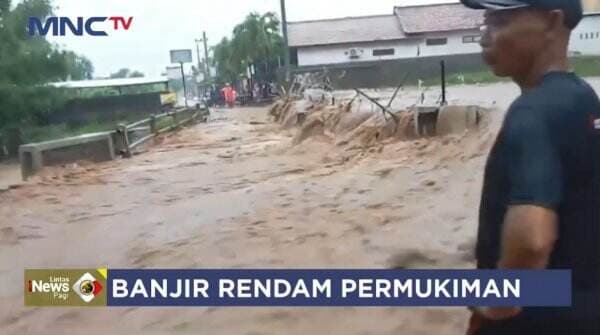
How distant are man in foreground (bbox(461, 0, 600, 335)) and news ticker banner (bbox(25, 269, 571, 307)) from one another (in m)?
0.27

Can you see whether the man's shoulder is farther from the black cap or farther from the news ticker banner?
the news ticker banner

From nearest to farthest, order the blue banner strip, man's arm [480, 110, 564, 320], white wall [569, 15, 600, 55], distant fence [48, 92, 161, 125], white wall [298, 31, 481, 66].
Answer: man's arm [480, 110, 564, 320] → the blue banner strip → white wall [569, 15, 600, 55] → white wall [298, 31, 481, 66] → distant fence [48, 92, 161, 125]

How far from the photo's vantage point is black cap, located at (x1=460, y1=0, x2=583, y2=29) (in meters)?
0.73

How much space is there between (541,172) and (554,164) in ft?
0.06

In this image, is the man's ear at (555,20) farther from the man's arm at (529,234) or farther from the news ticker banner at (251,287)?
the news ticker banner at (251,287)

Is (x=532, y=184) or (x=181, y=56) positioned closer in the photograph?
(x=532, y=184)

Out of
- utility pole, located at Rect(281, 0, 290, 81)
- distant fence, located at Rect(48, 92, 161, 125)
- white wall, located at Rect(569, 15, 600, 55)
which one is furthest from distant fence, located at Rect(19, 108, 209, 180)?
white wall, located at Rect(569, 15, 600, 55)

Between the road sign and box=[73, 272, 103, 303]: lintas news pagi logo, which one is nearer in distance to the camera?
box=[73, 272, 103, 303]: lintas news pagi logo

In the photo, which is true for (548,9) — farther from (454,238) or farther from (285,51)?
(285,51)

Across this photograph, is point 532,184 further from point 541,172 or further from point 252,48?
point 252,48

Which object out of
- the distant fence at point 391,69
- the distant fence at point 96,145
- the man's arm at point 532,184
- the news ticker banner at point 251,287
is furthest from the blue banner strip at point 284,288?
the distant fence at point 96,145

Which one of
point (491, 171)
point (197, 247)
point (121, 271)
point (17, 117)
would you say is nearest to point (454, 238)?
point (197, 247)

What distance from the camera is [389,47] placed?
1.79 m

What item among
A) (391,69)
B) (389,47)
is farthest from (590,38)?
(391,69)
